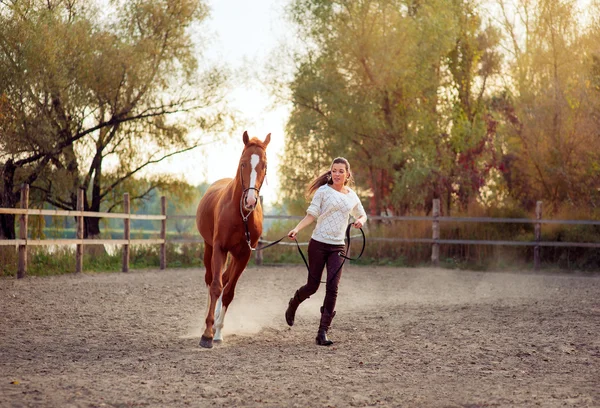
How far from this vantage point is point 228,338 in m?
7.24

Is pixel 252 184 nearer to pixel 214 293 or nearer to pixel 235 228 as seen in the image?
pixel 235 228

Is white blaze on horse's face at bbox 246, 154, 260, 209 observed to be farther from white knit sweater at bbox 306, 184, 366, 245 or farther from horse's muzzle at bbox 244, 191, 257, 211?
white knit sweater at bbox 306, 184, 366, 245

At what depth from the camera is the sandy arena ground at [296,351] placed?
468 cm

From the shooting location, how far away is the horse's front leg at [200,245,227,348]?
670 cm

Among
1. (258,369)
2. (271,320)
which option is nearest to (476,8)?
(271,320)

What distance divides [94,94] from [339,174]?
566 inches

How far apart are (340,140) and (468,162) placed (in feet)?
13.2

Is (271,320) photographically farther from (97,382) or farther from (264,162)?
(97,382)

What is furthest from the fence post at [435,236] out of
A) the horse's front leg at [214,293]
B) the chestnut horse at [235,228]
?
the horse's front leg at [214,293]

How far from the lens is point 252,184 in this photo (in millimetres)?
6652

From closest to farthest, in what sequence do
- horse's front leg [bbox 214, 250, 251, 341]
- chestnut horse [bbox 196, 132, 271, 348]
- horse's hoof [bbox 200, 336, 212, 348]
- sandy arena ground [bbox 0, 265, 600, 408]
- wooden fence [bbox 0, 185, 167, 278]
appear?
sandy arena ground [bbox 0, 265, 600, 408] < horse's hoof [bbox 200, 336, 212, 348] < chestnut horse [bbox 196, 132, 271, 348] < horse's front leg [bbox 214, 250, 251, 341] < wooden fence [bbox 0, 185, 167, 278]

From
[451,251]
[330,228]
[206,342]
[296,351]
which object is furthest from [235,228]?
[451,251]

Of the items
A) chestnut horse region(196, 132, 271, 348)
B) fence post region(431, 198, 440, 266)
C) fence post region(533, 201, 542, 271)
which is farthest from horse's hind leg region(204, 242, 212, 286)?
fence post region(533, 201, 542, 271)

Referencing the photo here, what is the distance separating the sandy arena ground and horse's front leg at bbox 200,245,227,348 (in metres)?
0.19
